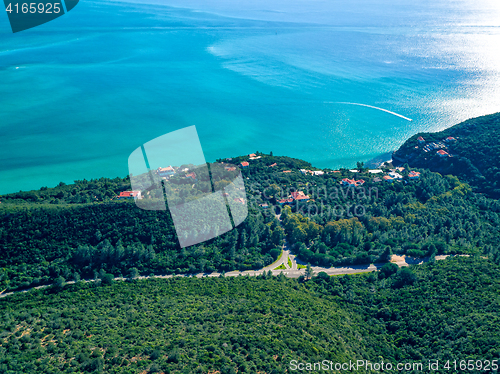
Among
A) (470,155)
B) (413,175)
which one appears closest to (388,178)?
(413,175)

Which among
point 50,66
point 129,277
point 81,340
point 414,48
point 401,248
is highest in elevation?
point 50,66

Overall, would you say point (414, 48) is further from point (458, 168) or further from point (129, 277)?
point (129, 277)

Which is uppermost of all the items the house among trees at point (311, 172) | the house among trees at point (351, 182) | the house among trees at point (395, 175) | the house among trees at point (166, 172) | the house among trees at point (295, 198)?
the house among trees at point (166, 172)

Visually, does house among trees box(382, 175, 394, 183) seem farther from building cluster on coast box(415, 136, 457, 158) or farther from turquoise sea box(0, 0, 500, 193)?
building cluster on coast box(415, 136, 457, 158)

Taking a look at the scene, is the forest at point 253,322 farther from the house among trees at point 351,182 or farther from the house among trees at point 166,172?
the house among trees at point 166,172

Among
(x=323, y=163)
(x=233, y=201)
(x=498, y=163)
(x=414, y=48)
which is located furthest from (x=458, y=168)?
(x=414, y=48)

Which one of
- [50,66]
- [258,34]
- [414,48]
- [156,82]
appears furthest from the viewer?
[258,34]

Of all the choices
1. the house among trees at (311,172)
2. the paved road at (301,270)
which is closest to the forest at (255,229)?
the paved road at (301,270)
